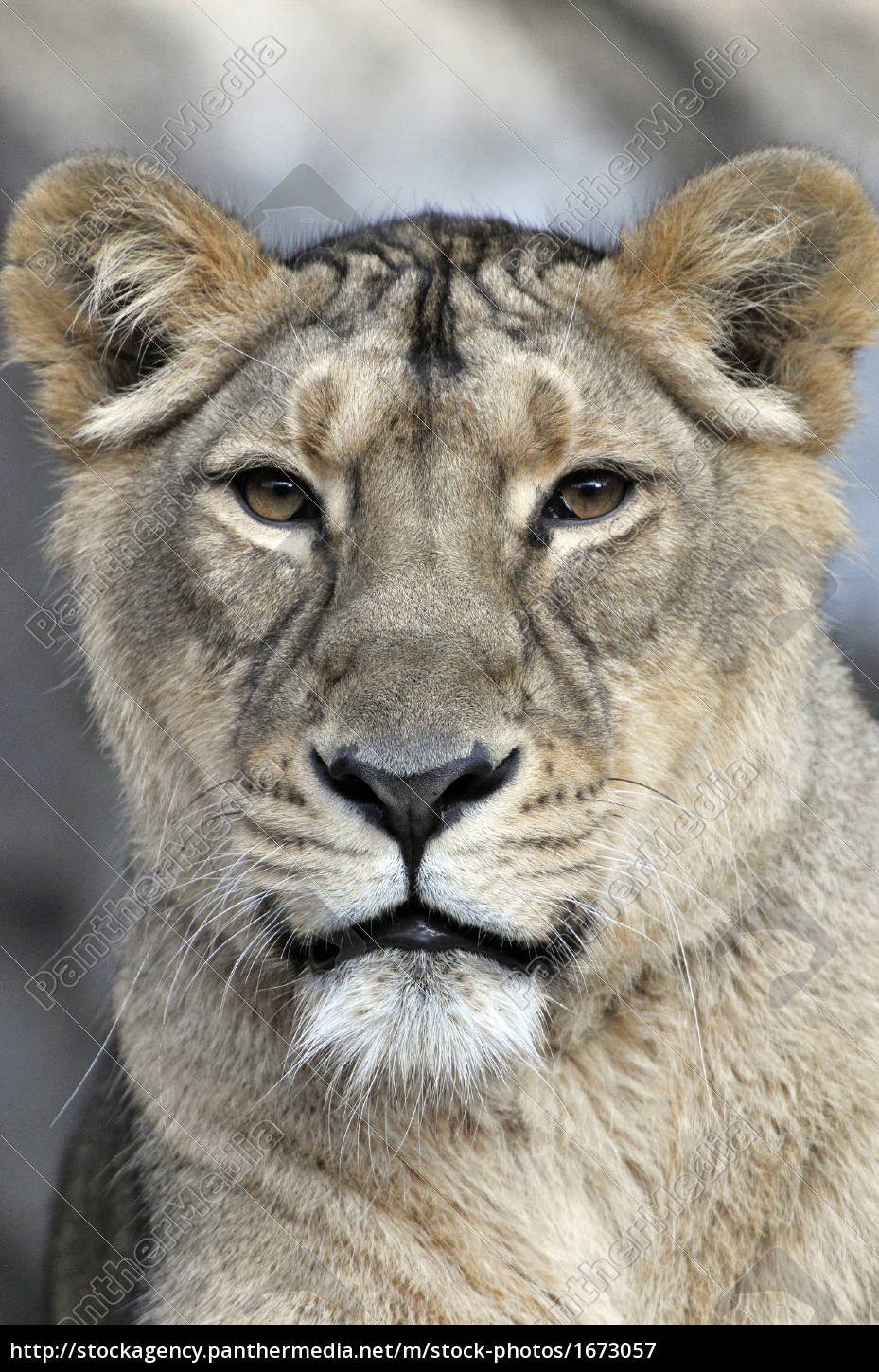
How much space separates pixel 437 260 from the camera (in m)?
2.58

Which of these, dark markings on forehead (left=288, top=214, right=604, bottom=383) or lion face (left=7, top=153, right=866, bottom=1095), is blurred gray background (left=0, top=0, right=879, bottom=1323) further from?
lion face (left=7, top=153, right=866, bottom=1095)

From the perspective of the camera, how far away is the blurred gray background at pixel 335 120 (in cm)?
317

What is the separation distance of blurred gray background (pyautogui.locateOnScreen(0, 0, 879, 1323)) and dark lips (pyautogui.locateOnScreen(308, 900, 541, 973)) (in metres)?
1.21

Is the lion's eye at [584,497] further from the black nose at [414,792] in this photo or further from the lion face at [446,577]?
the black nose at [414,792]

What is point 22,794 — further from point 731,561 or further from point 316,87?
point 731,561

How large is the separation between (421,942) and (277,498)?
881 mm

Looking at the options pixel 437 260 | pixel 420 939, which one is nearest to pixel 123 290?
pixel 437 260

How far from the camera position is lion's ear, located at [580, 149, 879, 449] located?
2.38 meters

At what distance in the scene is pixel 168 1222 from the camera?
89.7 inches

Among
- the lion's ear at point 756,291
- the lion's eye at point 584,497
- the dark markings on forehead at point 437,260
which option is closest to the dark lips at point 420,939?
the lion's eye at point 584,497

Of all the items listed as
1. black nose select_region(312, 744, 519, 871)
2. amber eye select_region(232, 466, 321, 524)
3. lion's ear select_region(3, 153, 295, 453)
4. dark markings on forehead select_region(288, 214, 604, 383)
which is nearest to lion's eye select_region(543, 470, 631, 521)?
dark markings on forehead select_region(288, 214, 604, 383)

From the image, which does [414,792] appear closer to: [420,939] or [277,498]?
[420,939]

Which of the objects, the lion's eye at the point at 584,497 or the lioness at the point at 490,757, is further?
the lion's eye at the point at 584,497

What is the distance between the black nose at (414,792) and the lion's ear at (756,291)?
0.97 meters
